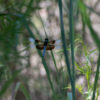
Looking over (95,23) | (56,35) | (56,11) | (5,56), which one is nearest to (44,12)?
(56,11)

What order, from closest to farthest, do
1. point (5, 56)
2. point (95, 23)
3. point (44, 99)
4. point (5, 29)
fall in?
point (5, 29), point (5, 56), point (95, 23), point (44, 99)

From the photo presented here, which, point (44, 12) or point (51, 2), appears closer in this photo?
point (51, 2)

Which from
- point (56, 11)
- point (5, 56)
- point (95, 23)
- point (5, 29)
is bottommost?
point (5, 56)

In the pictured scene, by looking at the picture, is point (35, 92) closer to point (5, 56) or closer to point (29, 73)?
point (29, 73)

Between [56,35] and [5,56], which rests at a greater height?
[56,35]

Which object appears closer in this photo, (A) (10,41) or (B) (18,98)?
(A) (10,41)

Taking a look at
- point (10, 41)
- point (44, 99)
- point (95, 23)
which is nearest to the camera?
point (10, 41)

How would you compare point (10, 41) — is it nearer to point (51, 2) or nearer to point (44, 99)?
point (51, 2)

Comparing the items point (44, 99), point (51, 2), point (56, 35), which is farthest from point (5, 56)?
point (44, 99)

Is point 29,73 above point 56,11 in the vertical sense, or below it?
below
